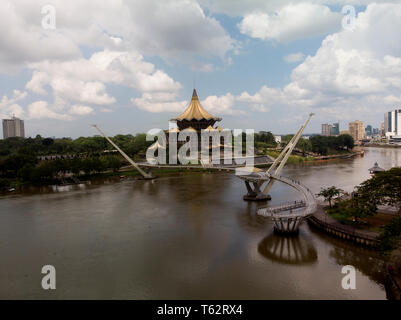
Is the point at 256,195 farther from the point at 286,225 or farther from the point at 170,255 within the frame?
the point at 170,255

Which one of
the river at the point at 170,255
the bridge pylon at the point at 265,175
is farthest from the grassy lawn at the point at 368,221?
the bridge pylon at the point at 265,175

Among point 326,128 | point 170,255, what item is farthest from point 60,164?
point 326,128

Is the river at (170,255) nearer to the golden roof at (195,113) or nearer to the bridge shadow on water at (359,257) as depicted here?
the bridge shadow on water at (359,257)

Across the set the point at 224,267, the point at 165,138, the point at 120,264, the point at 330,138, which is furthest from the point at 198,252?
the point at 330,138

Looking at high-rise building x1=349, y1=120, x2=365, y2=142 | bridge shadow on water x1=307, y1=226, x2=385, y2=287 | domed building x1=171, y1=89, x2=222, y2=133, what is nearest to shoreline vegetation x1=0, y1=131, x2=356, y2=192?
domed building x1=171, y1=89, x2=222, y2=133

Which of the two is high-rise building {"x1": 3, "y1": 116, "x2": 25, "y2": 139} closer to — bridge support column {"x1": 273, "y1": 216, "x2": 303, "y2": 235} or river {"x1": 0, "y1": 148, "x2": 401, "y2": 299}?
river {"x1": 0, "y1": 148, "x2": 401, "y2": 299}
